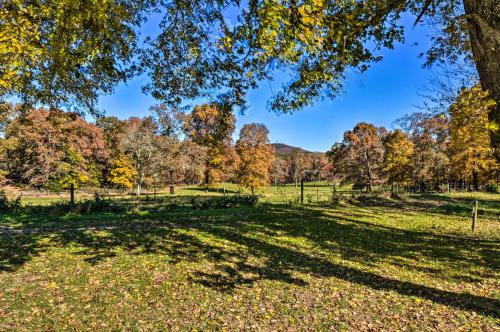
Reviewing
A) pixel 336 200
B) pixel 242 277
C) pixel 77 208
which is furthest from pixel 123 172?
pixel 242 277

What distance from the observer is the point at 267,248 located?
32.5 ft

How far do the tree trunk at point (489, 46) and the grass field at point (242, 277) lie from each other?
3.81 meters

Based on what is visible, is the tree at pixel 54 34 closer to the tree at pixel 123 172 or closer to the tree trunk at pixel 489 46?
the tree trunk at pixel 489 46

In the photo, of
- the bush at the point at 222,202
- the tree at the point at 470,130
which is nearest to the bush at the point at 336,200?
the bush at the point at 222,202

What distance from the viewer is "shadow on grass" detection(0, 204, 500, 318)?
7262 mm

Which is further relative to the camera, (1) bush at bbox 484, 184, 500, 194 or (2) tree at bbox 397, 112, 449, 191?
(1) bush at bbox 484, 184, 500, 194

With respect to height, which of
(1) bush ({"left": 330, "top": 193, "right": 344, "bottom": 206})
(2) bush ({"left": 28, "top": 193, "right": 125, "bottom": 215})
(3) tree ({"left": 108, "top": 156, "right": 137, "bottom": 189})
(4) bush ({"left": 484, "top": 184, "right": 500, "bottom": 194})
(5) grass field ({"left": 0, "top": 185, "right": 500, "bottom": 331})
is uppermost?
(3) tree ({"left": 108, "top": 156, "right": 137, "bottom": 189})

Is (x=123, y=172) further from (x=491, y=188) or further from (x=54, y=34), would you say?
(x=491, y=188)

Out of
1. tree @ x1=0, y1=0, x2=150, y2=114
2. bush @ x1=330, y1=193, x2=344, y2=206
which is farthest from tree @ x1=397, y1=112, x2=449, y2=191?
tree @ x1=0, y1=0, x2=150, y2=114

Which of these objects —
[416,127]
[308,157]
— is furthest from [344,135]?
[308,157]

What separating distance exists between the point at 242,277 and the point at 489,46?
6418mm

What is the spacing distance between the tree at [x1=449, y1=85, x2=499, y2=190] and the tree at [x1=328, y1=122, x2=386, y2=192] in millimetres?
8840

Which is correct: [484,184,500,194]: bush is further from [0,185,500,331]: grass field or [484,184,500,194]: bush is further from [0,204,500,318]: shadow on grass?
[0,204,500,318]: shadow on grass

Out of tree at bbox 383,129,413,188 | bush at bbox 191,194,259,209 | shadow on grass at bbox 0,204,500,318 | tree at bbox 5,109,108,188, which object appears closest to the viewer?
shadow on grass at bbox 0,204,500,318
